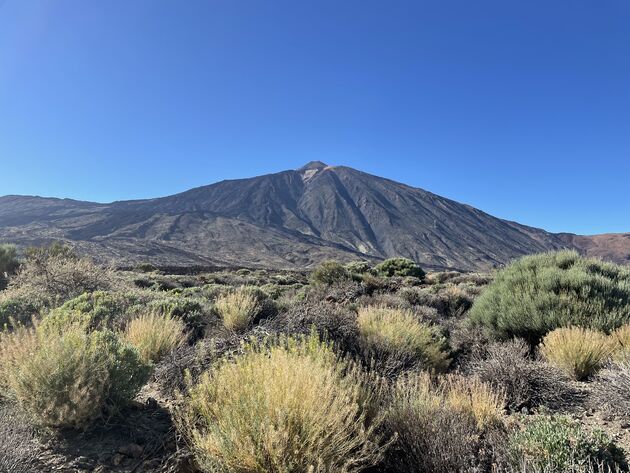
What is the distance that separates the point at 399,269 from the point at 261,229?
308 feet

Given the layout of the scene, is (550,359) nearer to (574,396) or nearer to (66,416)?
(574,396)

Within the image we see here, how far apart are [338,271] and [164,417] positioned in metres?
14.3

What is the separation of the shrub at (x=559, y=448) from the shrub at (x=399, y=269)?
23931 millimetres

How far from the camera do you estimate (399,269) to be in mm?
28906

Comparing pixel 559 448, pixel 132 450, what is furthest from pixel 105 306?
pixel 559 448

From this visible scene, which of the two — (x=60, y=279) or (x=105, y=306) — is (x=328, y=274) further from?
(x=105, y=306)

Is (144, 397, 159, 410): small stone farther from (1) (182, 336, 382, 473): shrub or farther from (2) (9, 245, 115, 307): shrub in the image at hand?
(2) (9, 245, 115, 307): shrub

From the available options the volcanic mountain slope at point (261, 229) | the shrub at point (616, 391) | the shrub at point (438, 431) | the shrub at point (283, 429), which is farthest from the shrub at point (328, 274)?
the volcanic mountain slope at point (261, 229)

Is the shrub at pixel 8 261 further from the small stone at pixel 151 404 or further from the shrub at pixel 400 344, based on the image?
the shrub at pixel 400 344

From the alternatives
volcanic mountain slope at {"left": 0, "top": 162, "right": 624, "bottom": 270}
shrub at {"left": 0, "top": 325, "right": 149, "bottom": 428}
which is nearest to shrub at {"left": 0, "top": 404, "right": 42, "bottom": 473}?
shrub at {"left": 0, "top": 325, "right": 149, "bottom": 428}

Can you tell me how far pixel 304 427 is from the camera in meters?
2.77

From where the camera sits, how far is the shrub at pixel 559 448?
115 inches

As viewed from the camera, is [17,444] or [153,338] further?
[153,338]

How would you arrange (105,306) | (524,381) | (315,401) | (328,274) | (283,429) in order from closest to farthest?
(283,429), (315,401), (524,381), (105,306), (328,274)
